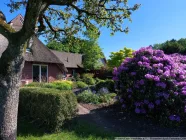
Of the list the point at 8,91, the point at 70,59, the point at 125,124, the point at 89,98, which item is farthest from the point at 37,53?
the point at 8,91

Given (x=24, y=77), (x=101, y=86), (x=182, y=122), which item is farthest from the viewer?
(x=24, y=77)

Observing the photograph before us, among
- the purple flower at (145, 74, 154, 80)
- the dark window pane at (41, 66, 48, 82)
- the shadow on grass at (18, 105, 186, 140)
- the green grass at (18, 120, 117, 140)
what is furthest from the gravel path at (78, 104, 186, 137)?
the dark window pane at (41, 66, 48, 82)

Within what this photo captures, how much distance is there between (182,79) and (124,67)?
238 centimetres

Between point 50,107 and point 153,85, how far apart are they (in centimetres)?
400

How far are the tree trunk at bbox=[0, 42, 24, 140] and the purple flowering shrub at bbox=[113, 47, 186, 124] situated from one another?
481cm

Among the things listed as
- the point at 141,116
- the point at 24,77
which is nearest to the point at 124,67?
the point at 141,116

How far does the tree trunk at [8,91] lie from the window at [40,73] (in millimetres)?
17708

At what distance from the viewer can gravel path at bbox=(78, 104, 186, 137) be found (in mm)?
6758

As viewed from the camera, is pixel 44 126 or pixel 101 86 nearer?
pixel 44 126

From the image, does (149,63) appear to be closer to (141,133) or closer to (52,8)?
(141,133)

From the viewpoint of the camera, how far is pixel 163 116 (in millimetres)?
7844

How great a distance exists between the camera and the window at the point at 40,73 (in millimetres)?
22359

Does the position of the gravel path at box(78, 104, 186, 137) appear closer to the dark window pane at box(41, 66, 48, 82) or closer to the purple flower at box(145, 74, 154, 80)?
the purple flower at box(145, 74, 154, 80)

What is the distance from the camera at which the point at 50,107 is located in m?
6.48
